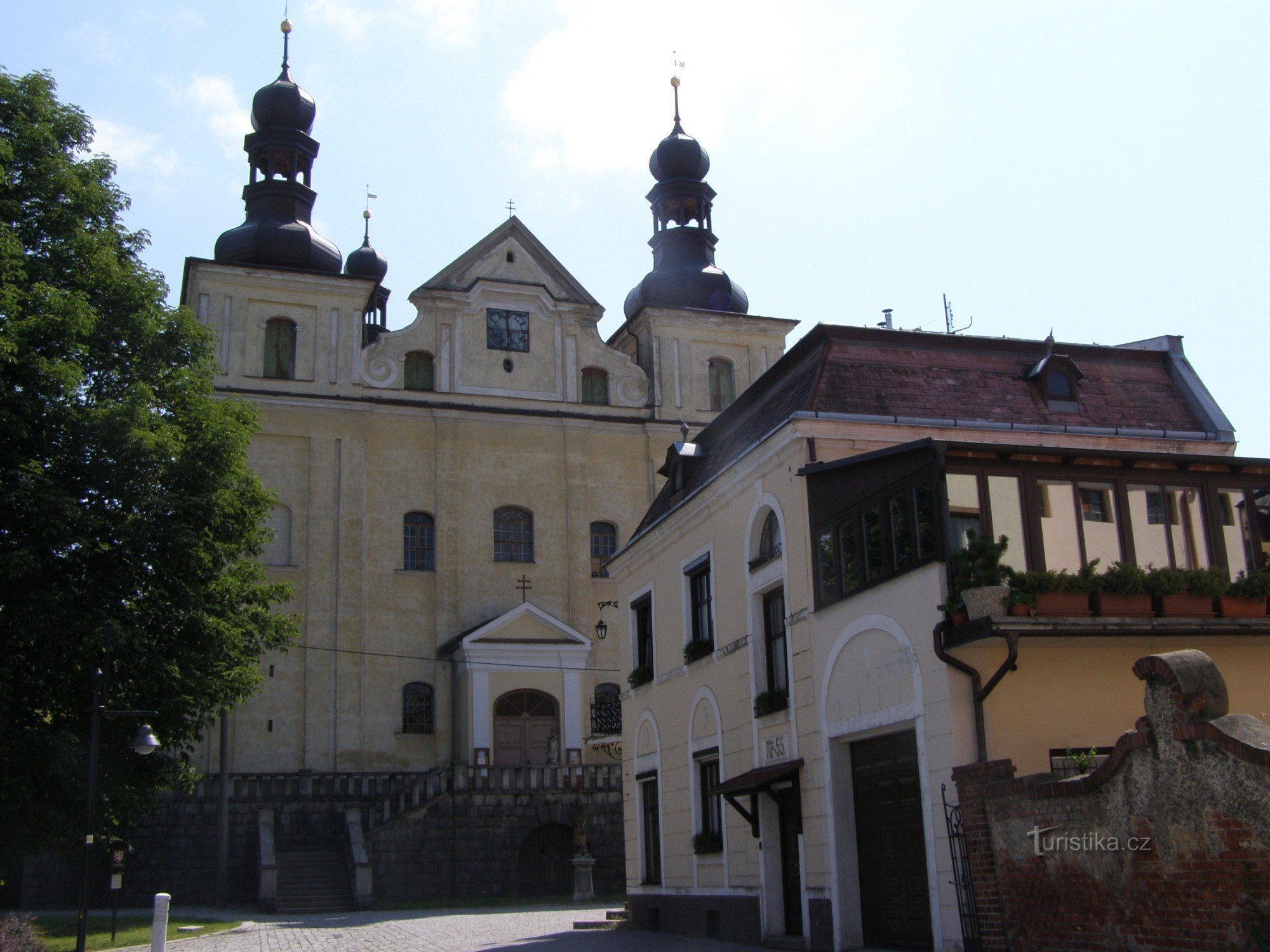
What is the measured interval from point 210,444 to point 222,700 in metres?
4.00

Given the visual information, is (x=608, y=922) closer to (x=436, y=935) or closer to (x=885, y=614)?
(x=436, y=935)

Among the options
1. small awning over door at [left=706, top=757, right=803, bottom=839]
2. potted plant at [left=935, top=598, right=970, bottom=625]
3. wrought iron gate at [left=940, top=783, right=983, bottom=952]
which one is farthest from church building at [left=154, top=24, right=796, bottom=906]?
potted plant at [left=935, top=598, right=970, bottom=625]

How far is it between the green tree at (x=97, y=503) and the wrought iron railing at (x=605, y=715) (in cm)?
1487

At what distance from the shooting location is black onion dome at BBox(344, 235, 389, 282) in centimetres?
5328

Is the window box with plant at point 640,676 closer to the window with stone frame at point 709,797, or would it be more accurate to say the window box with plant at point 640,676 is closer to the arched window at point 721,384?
the window with stone frame at point 709,797

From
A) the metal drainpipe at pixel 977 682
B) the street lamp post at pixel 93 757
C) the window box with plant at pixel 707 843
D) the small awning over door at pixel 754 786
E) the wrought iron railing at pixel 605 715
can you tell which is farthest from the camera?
the wrought iron railing at pixel 605 715

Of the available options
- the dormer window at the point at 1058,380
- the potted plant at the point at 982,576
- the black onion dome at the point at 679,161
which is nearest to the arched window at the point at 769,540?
the dormer window at the point at 1058,380

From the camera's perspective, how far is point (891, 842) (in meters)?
14.7

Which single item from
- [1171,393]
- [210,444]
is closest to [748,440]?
[1171,393]

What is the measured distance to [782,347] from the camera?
40812mm

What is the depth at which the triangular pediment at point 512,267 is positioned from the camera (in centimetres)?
3841

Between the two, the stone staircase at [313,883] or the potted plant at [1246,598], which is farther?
the stone staircase at [313,883]

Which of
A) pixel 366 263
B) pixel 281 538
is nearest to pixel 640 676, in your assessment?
pixel 281 538

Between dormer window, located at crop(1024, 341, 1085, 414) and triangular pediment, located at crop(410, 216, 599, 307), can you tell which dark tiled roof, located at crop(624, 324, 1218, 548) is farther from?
triangular pediment, located at crop(410, 216, 599, 307)
